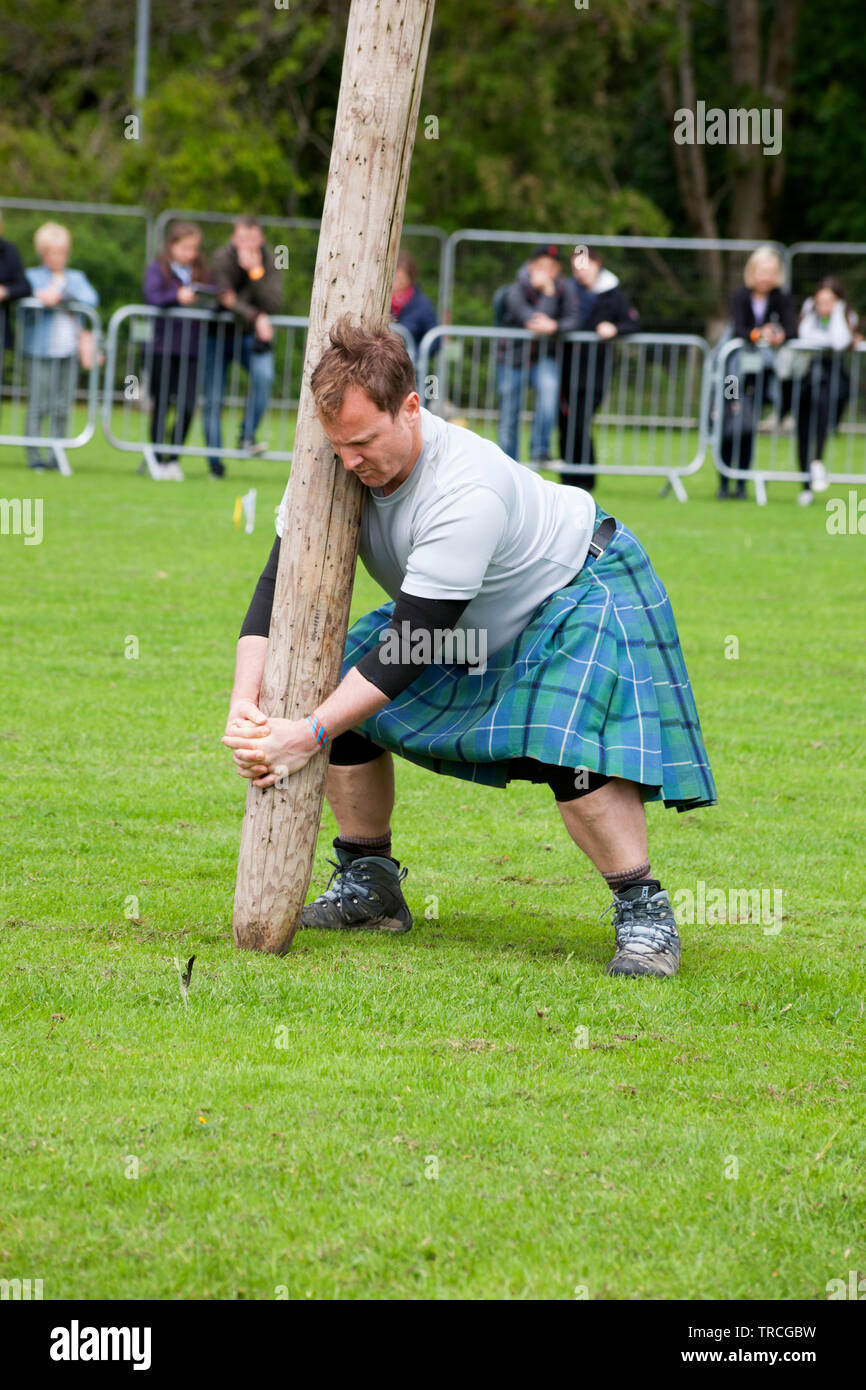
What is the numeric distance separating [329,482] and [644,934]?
50.6 inches

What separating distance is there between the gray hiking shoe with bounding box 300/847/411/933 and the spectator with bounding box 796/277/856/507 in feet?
32.4

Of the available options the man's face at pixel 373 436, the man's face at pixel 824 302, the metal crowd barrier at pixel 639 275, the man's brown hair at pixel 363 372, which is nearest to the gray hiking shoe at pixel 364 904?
the man's face at pixel 373 436

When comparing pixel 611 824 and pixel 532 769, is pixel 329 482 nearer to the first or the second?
pixel 532 769

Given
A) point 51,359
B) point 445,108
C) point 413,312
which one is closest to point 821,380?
point 413,312

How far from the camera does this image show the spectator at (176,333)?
1388 cm

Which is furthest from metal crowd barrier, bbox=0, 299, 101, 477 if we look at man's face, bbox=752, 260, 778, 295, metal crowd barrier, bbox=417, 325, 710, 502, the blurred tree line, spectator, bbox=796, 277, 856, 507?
the blurred tree line

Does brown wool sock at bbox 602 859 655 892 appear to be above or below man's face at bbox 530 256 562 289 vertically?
below

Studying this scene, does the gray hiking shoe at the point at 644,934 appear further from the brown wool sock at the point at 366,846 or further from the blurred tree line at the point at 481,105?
the blurred tree line at the point at 481,105

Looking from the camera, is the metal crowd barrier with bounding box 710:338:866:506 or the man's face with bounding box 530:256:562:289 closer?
the metal crowd barrier with bounding box 710:338:866:506

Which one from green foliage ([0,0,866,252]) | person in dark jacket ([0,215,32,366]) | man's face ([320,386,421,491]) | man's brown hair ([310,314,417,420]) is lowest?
man's face ([320,386,421,491])

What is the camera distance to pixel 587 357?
1424cm

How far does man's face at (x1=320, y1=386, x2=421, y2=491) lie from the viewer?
370 cm

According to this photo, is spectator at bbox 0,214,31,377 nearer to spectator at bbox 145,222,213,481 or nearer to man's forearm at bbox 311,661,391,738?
spectator at bbox 145,222,213,481
